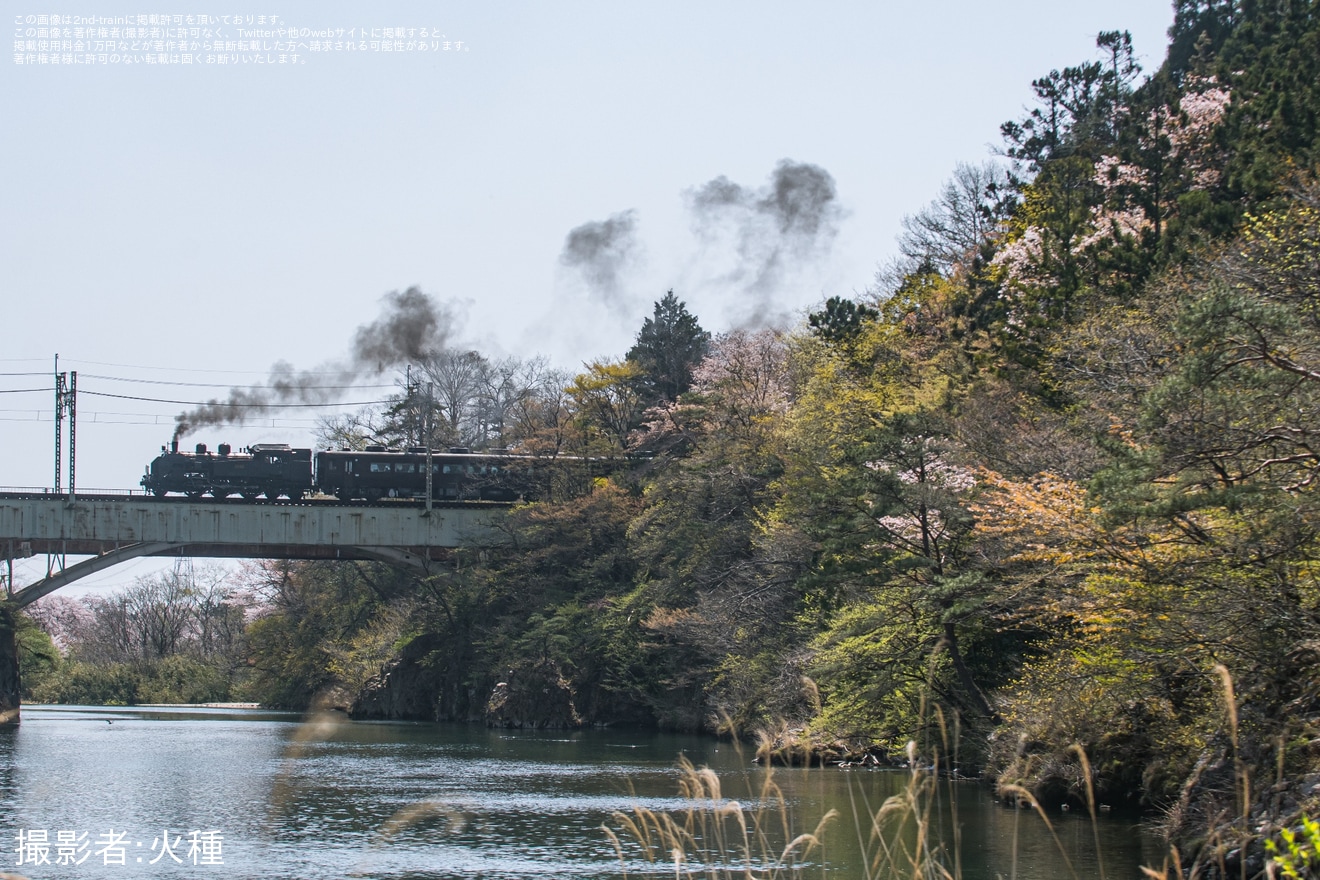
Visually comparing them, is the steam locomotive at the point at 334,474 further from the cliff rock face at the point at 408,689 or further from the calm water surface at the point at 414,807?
the calm water surface at the point at 414,807

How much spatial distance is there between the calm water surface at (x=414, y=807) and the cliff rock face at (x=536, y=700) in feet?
27.1

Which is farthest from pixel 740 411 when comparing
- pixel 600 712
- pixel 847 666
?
pixel 847 666

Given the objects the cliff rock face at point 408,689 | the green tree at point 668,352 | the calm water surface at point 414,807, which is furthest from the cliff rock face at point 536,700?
the green tree at point 668,352

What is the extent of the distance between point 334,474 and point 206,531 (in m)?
5.39

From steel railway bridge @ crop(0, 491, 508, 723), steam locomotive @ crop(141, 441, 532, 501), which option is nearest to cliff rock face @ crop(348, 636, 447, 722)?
steel railway bridge @ crop(0, 491, 508, 723)

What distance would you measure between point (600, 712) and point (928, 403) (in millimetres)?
23046

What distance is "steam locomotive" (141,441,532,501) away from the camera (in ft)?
162

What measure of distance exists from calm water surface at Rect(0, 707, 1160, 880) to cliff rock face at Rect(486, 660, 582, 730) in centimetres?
825

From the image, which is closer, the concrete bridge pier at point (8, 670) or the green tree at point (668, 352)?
the concrete bridge pier at point (8, 670)

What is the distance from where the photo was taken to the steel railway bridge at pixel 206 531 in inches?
1861

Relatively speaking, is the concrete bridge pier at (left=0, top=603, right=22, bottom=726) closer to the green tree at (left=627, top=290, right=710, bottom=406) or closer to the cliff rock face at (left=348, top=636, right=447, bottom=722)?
the cliff rock face at (left=348, top=636, right=447, bottom=722)

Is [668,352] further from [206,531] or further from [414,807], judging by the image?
[414,807]

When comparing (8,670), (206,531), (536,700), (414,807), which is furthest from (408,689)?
(414,807)

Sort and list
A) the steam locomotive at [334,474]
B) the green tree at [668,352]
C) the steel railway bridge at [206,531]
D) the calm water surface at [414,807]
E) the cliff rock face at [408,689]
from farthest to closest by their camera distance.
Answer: the green tree at [668,352] → the cliff rock face at [408,689] → the steam locomotive at [334,474] → the steel railway bridge at [206,531] → the calm water surface at [414,807]
